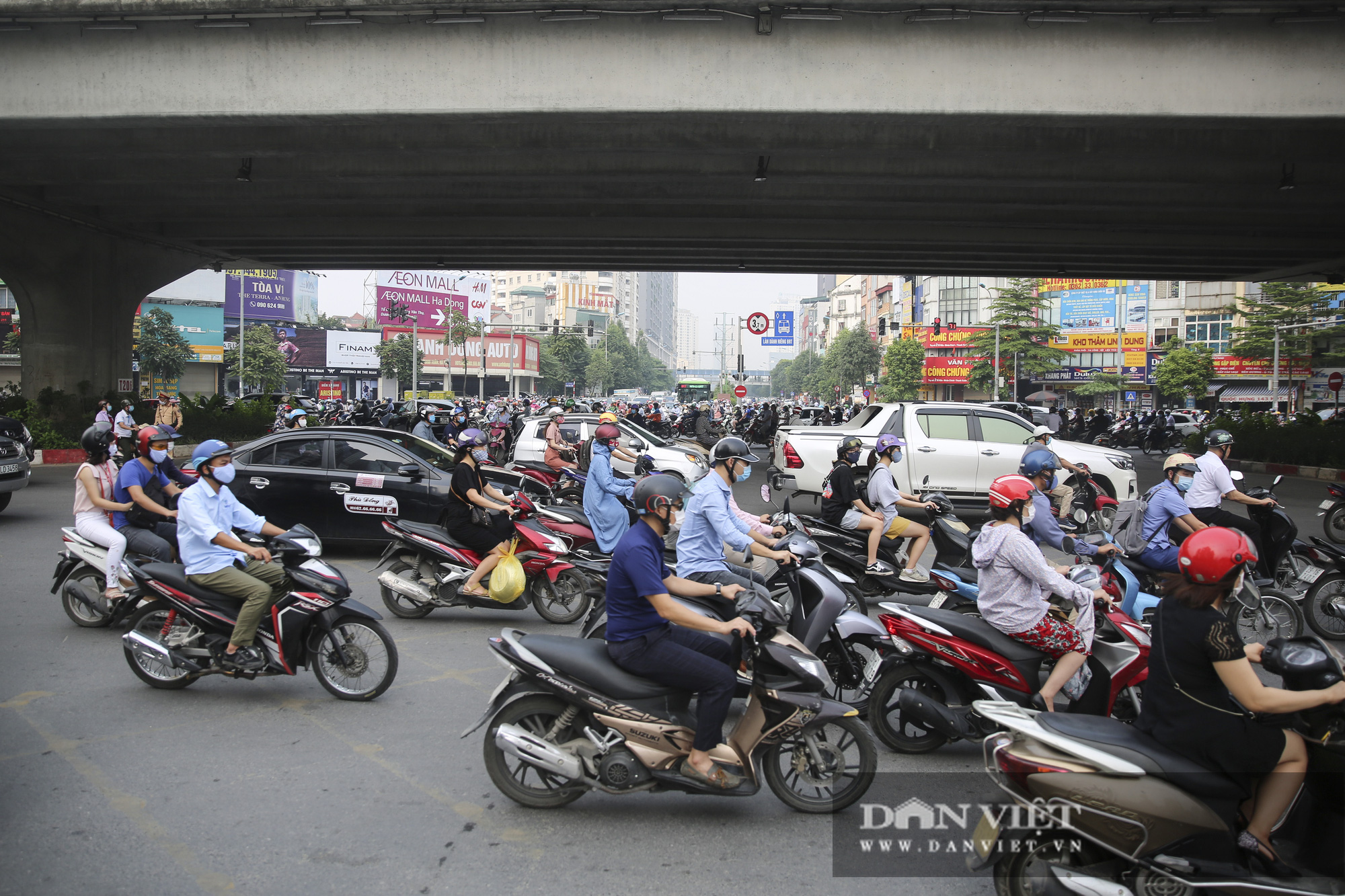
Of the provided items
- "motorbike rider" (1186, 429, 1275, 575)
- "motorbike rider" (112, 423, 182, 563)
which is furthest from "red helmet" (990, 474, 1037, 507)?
"motorbike rider" (112, 423, 182, 563)

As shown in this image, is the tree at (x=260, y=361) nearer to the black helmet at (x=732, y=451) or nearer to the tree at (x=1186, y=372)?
the tree at (x=1186, y=372)

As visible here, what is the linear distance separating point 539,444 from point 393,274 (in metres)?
72.3

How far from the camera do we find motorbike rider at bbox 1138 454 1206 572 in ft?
22.1

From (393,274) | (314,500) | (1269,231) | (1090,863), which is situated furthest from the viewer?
(393,274)

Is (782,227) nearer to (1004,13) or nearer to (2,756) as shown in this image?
(1004,13)

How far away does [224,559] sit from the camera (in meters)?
5.79

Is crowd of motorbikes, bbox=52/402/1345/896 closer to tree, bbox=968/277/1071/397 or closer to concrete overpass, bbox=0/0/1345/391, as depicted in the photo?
concrete overpass, bbox=0/0/1345/391

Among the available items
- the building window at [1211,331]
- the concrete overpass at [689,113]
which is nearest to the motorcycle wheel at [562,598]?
the concrete overpass at [689,113]

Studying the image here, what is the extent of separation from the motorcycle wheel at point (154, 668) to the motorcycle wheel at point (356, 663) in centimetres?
90

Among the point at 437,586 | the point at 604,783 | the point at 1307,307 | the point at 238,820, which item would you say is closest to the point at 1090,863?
the point at 604,783

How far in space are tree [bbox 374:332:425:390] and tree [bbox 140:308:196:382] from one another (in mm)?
19723

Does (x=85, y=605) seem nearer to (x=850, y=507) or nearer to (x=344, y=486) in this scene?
(x=344, y=486)

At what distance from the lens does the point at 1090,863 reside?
10.6ft

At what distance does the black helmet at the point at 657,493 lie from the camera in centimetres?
417
